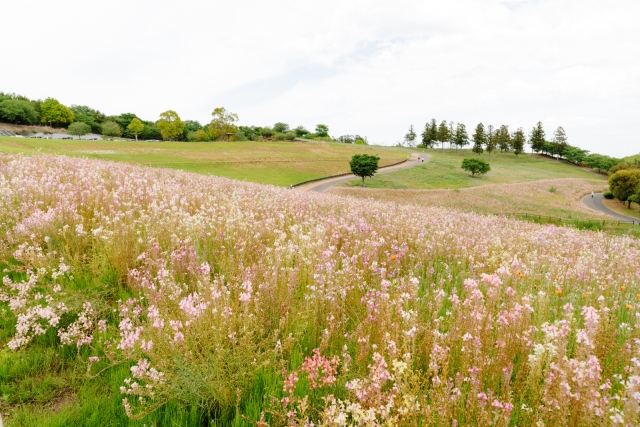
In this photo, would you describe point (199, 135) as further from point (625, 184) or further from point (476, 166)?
point (625, 184)

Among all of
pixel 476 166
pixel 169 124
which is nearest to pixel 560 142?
pixel 476 166

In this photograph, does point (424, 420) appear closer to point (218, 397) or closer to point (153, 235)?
point (218, 397)

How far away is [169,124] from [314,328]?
396 feet

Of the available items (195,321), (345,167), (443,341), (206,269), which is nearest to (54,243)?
(206,269)

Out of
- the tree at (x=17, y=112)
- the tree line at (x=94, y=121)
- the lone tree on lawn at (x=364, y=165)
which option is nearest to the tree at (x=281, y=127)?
the tree line at (x=94, y=121)

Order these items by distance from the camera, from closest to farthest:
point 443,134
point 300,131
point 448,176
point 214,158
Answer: point 214,158, point 448,176, point 443,134, point 300,131

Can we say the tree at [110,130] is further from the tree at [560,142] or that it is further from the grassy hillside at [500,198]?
the tree at [560,142]

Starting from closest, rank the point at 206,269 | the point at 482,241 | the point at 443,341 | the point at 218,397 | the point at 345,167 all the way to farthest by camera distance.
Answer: the point at 218,397, the point at 443,341, the point at 206,269, the point at 482,241, the point at 345,167

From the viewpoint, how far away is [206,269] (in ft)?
11.1

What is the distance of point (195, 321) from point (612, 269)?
7.03 metres

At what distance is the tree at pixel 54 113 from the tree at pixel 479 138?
425 feet

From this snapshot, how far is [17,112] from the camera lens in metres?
94.1

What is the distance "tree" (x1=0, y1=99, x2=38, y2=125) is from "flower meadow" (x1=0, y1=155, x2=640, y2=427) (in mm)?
Result: 120837

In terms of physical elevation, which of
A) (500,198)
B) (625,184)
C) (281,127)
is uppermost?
(281,127)
